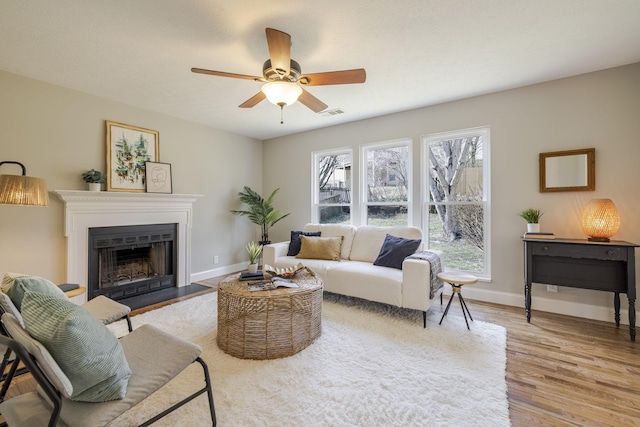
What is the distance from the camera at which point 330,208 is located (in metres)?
4.89

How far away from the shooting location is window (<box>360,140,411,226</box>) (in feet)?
13.5

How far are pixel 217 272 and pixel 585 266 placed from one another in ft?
16.0

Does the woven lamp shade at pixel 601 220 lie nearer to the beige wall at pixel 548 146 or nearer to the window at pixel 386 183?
the beige wall at pixel 548 146

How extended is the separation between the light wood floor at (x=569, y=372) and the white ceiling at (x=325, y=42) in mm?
2580

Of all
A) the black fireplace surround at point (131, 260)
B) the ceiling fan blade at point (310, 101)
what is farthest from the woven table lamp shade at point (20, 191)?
the ceiling fan blade at point (310, 101)

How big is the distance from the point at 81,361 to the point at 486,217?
3.90 meters

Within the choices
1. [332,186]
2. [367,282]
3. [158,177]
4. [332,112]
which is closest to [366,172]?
[332,186]

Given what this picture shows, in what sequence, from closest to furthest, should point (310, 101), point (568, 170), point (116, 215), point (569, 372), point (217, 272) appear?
1. point (569, 372)
2. point (310, 101)
3. point (568, 170)
4. point (116, 215)
5. point (217, 272)

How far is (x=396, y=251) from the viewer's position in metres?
3.23

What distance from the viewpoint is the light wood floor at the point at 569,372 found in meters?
1.60

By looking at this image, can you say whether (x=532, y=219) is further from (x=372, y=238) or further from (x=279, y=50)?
(x=279, y=50)

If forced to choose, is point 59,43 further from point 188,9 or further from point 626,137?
point 626,137

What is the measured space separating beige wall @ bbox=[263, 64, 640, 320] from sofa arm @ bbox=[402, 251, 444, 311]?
127cm

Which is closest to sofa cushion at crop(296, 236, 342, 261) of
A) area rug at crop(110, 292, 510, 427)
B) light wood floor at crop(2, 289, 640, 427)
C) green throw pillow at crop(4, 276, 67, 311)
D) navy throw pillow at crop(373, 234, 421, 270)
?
navy throw pillow at crop(373, 234, 421, 270)
